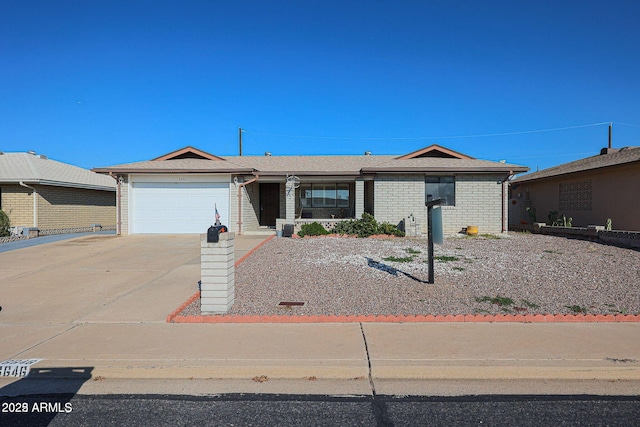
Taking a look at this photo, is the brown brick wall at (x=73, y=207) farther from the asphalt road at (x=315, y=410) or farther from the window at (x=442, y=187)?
the asphalt road at (x=315, y=410)

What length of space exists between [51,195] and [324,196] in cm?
1408

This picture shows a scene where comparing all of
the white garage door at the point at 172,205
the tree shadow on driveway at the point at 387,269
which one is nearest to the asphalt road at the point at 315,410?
the tree shadow on driveway at the point at 387,269

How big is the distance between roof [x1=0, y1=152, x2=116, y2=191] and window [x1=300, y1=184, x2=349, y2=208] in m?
12.2

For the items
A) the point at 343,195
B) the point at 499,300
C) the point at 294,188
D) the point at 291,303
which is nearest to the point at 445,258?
the point at 499,300

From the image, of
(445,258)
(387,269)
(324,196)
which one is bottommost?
(387,269)

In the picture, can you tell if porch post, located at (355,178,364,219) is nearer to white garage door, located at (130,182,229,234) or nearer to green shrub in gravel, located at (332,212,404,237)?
green shrub in gravel, located at (332,212,404,237)

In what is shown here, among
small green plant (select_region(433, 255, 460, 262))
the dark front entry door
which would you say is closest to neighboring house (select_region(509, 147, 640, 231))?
small green plant (select_region(433, 255, 460, 262))

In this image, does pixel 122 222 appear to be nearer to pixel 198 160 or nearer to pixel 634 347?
pixel 198 160

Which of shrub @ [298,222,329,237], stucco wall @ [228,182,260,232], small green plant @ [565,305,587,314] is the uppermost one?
stucco wall @ [228,182,260,232]

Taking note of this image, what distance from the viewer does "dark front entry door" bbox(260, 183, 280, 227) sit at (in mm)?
21578

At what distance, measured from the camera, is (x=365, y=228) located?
628 inches

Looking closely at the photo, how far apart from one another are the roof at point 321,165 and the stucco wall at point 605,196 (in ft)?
10.6

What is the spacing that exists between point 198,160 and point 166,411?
17557mm

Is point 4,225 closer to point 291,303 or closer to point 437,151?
point 291,303
